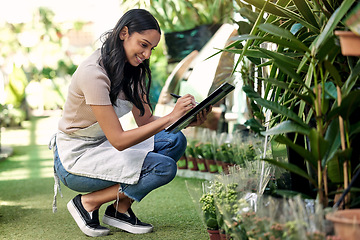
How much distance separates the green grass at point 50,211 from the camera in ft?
7.83

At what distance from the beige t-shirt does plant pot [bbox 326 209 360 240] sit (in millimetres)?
1135

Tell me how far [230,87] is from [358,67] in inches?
21.4

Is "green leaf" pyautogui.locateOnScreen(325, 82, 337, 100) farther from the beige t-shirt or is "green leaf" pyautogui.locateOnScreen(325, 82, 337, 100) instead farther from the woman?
the beige t-shirt

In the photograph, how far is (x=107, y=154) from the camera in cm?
231

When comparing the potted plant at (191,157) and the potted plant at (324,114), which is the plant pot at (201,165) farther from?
the potted plant at (324,114)

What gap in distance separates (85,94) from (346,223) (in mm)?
1283

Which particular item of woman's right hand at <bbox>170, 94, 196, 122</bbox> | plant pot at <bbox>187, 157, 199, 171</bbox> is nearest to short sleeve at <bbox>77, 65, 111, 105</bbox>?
woman's right hand at <bbox>170, 94, 196, 122</bbox>

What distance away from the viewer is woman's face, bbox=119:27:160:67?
7.40 ft

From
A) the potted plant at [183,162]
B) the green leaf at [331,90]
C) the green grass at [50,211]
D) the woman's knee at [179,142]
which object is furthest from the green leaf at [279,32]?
the potted plant at [183,162]

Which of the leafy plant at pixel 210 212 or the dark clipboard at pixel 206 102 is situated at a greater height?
the dark clipboard at pixel 206 102

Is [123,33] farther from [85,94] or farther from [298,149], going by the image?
[298,149]

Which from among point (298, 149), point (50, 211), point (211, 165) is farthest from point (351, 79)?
point (211, 165)

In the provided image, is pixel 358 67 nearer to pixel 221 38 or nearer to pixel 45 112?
pixel 221 38

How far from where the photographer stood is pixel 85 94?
7.22ft
